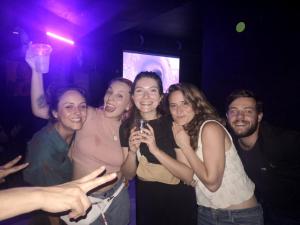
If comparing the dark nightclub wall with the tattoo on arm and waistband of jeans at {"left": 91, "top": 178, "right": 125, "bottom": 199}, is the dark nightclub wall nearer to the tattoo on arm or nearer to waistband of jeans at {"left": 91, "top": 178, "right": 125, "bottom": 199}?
waistband of jeans at {"left": 91, "top": 178, "right": 125, "bottom": 199}

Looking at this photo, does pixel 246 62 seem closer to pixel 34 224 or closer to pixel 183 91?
pixel 183 91

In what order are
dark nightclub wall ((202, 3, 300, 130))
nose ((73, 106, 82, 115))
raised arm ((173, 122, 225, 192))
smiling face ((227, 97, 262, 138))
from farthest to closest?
dark nightclub wall ((202, 3, 300, 130)) → nose ((73, 106, 82, 115)) → smiling face ((227, 97, 262, 138)) → raised arm ((173, 122, 225, 192))

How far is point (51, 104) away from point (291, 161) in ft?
7.53

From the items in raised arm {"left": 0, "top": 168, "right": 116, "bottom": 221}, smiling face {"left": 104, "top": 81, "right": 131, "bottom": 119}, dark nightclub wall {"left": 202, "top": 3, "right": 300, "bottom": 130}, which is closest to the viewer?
raised arm {"left": 0, "top": 168, "right": 116, "bottom": 221}

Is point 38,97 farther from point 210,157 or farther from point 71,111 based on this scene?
point 210,157

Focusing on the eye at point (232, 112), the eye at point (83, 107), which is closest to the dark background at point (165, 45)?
the eye at point (232, 112)

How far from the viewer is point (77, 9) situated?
5.79m

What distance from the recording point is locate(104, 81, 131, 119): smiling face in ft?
8.25

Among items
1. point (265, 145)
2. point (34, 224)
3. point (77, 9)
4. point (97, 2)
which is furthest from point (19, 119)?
point (265, 145)

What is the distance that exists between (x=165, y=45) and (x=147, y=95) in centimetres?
771

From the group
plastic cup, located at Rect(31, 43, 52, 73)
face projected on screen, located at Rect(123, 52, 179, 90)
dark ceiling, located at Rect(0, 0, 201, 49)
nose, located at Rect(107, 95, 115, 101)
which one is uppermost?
dark ceiling, located at Rect(0, 0, 201, 49)

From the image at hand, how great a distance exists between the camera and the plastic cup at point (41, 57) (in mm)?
2705

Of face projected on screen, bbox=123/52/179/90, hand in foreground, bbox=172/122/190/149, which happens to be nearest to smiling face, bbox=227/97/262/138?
hand in foreground, bbox=172/122/190/149

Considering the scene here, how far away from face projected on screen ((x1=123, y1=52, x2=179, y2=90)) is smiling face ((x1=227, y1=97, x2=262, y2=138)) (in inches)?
255
